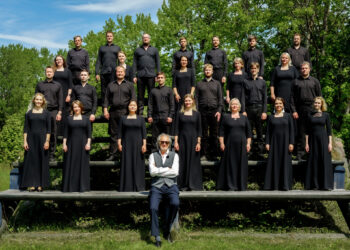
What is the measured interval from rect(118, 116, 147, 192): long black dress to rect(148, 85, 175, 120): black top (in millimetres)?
875

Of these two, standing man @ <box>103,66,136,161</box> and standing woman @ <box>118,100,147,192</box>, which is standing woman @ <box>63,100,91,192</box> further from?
standing man @ <box>103,66,136,161</box>

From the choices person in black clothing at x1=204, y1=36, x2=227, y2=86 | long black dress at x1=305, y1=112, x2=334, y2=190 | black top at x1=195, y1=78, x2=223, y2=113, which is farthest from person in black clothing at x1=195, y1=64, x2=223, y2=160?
long black dress at x1=305, y1=112, x2=334, y2=190

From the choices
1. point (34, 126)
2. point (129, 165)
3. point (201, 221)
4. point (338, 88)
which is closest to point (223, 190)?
point (201, 221)

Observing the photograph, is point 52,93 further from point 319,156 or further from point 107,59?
point 319,156

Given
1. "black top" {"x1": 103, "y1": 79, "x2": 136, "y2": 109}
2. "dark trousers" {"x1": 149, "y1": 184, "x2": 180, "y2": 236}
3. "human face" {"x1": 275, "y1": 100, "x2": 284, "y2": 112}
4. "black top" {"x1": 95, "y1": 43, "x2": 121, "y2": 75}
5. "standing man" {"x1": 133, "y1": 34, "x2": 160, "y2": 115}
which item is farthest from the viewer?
"black top" {"x1": 95, "y1": 43, "x2": 121, "y2": 75}

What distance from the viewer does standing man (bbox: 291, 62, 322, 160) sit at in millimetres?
8250

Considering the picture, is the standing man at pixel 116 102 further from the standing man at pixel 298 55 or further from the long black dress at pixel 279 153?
the standing man at pixel 298 55

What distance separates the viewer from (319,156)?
24.7ft

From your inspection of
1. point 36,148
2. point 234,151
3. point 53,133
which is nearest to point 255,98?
point 234,151

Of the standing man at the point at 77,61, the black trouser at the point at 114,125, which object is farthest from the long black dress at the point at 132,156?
the standing man at the point at 77,61

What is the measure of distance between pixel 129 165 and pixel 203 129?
79.9 inches

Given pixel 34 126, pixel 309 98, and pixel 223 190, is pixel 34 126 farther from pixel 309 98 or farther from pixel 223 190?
pixel 309 98

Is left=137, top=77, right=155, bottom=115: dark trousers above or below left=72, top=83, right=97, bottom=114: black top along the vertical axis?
above

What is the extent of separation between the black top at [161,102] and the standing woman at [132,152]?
849 mm
